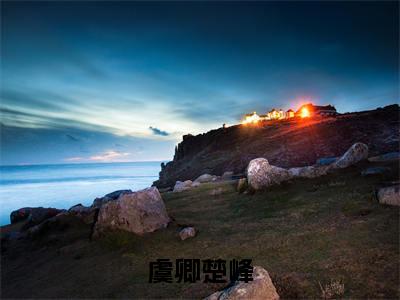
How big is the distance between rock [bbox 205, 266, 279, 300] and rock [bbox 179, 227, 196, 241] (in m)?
8.67

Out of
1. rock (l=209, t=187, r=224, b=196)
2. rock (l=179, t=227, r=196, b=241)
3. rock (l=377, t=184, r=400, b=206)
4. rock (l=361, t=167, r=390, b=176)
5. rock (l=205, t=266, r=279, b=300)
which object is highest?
rock (l=361, t=167, r=390, b=176)

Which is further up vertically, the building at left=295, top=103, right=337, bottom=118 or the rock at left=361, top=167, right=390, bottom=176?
the building at left=295, top=103, right=337, bottom=118

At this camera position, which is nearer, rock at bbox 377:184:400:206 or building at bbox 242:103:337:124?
rock at bbox 377:184:400:206

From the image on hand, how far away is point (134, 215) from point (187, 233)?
5.12 metres

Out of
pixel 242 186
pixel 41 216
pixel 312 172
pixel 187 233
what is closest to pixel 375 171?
pixel 312 172

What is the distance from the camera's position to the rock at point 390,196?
1826 cm

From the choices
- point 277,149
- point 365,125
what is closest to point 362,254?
point 277,149

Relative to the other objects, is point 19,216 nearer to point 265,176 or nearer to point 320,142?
point 265,176

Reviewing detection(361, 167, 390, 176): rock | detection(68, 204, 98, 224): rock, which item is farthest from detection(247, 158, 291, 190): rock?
detection(68, 204, 98, 224): rock

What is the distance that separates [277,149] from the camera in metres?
65.4

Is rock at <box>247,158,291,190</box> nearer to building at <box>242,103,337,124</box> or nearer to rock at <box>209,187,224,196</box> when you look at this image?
rock at <box>209,187,224,196</box>

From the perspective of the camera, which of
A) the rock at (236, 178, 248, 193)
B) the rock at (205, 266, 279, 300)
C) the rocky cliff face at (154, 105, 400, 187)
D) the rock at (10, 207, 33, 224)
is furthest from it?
the rocky cliff face at (154, 105, 400, 187)

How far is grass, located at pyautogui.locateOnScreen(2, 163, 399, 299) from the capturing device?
12.6 m

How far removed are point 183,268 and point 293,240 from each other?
5971 millimetres
